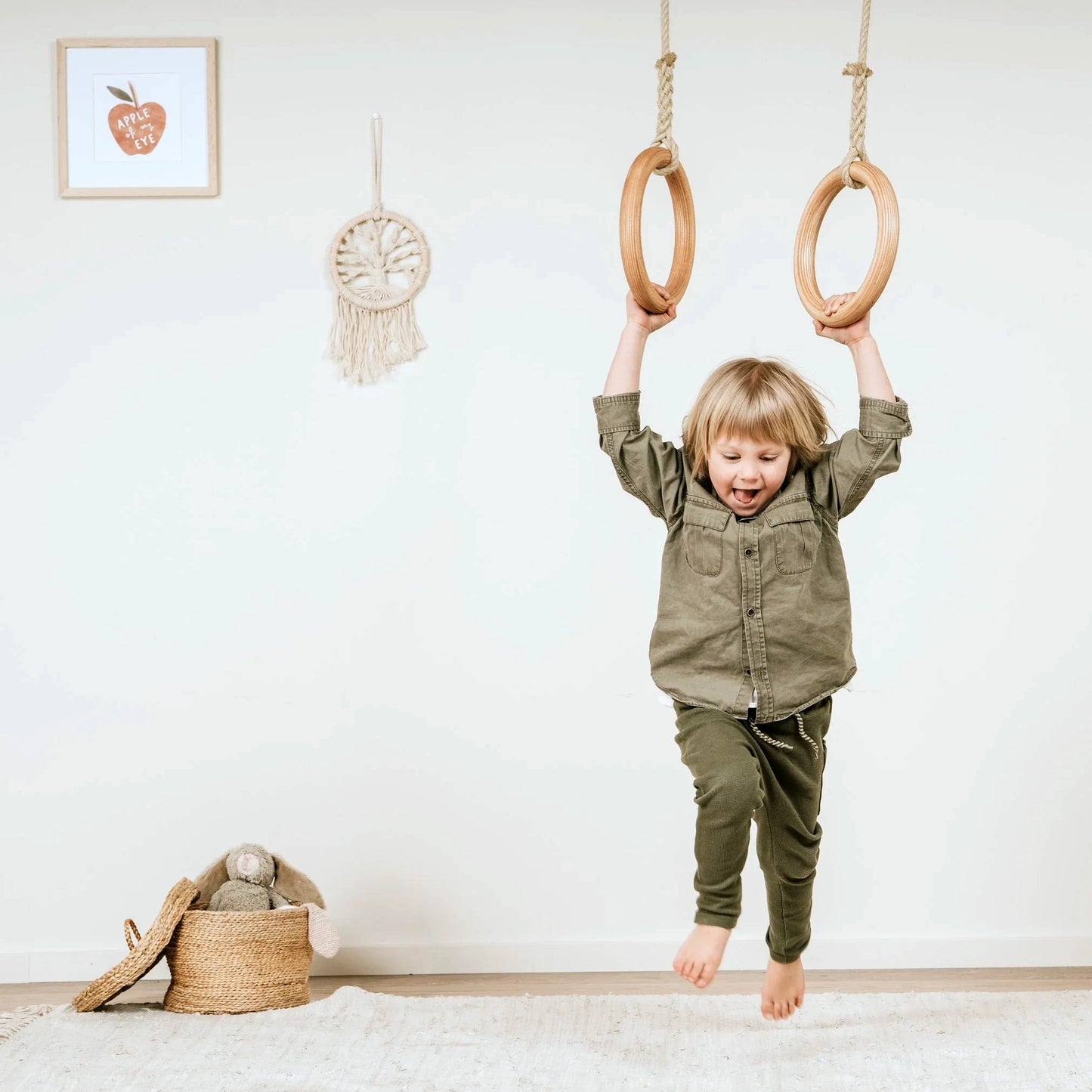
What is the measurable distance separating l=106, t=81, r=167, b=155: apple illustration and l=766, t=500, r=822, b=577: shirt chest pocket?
167 cm

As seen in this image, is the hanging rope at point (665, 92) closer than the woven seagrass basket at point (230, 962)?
Yes

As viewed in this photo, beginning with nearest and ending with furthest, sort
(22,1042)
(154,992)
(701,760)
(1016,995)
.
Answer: (701,760) → (22,1042) → (1016,995) → (154,992)

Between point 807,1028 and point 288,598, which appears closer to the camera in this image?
point 807,1028

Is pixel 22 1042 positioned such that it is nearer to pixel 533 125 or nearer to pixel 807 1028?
pixel 807 1028

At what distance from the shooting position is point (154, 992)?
Answer: 2.73m

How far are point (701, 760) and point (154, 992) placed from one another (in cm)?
149

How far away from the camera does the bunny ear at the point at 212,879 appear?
259cm

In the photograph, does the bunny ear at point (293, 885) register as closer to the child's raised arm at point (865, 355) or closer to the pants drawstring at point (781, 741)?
the pants drawstring at point (781, 741)

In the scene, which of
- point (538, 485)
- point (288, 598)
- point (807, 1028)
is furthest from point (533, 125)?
point (807, 1028)

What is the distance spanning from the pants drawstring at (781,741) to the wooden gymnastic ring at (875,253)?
626mm

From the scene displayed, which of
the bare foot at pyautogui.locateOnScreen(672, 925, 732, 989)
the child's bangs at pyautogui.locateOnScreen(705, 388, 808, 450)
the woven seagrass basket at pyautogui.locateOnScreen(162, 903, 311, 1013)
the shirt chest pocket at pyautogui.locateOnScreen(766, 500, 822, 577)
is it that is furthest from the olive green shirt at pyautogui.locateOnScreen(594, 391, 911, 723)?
the woven seagrass basket at pyautogui.locateOnScreen(162, 903, 311, 1013)

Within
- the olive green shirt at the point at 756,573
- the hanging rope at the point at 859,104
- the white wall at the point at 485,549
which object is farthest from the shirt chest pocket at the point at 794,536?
the white wall at the point at 485,549

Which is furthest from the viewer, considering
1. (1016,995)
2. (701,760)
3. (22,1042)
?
(1016,995)

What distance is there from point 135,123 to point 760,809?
1980 millimetres
